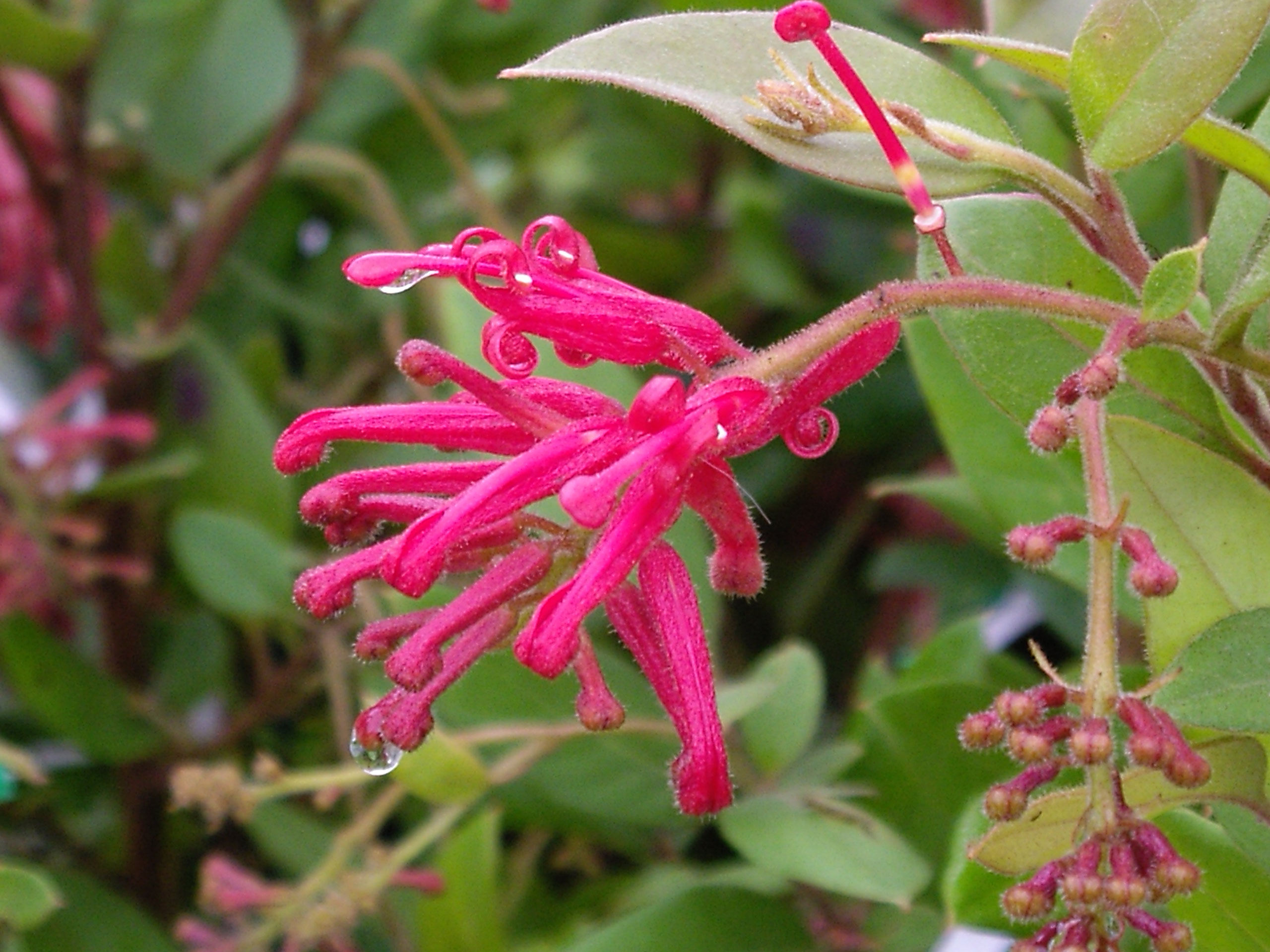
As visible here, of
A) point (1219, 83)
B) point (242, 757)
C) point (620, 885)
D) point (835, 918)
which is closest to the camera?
point (1219, 83)

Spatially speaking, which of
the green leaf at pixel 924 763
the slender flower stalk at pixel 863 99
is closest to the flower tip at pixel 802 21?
the slender flower stalk at pixel 863 99

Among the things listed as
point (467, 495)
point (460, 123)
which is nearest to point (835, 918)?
point (467, 495)

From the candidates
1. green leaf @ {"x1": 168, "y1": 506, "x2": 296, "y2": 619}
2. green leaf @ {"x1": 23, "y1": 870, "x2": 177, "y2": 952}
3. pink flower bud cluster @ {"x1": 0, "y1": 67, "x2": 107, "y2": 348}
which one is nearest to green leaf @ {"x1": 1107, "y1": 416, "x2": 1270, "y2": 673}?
green leaf @ {"x1": 168, "y1": 506, "x2": 296, "y2": 619}

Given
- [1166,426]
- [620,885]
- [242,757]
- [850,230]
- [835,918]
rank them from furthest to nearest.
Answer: [850,230], [242,757], [620,885], [835,918], [1166,426]

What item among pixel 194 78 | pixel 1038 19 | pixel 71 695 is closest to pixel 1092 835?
pixel 1038 19

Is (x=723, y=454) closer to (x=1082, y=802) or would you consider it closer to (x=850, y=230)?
(x=1082, y=802)

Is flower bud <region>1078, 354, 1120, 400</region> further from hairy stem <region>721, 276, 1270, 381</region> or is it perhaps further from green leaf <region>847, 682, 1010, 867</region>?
green leaf <region>847, 682, 1010, 867</region>

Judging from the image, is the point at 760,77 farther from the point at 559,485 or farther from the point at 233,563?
the point at 233,563
